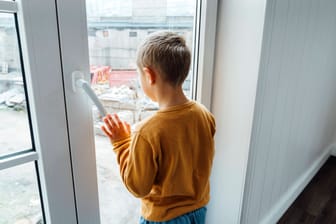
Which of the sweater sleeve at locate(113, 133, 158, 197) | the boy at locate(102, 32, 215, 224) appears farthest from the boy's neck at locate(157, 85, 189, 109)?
the sweater sleeve at locate(113, 133, 158, 197)

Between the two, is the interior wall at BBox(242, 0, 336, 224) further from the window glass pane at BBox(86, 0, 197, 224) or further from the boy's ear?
the boy's ear

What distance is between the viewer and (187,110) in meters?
0.76

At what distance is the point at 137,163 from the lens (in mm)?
693

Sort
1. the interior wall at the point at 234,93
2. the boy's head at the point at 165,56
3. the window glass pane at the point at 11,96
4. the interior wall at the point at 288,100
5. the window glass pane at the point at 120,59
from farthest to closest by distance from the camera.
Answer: the interior wall at the point at 288,100 → the interior wall at the point at 234,93 → the window glass pane at the point at 120,59 → the boy's head at the point at 165,56 → the window glass pane at the point at 11,96

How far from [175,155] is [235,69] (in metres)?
0.56

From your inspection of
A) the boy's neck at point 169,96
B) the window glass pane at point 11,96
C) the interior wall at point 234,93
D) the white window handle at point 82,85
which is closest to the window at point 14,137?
the window glass pane at point 11,96

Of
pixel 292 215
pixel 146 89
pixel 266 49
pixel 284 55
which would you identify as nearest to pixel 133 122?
pixel 146 89

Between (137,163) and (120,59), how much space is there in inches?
15.0

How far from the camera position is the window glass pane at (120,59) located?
795mm

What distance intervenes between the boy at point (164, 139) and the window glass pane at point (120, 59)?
0.53 ft

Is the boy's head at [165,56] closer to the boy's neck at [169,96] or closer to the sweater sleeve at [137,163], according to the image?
the boy's neck at [169,96]

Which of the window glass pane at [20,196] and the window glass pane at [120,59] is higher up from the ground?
the window glass pane at [120,59]

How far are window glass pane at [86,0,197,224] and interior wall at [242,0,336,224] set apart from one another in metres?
0.40

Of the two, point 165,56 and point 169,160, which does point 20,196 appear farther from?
point 165,56
